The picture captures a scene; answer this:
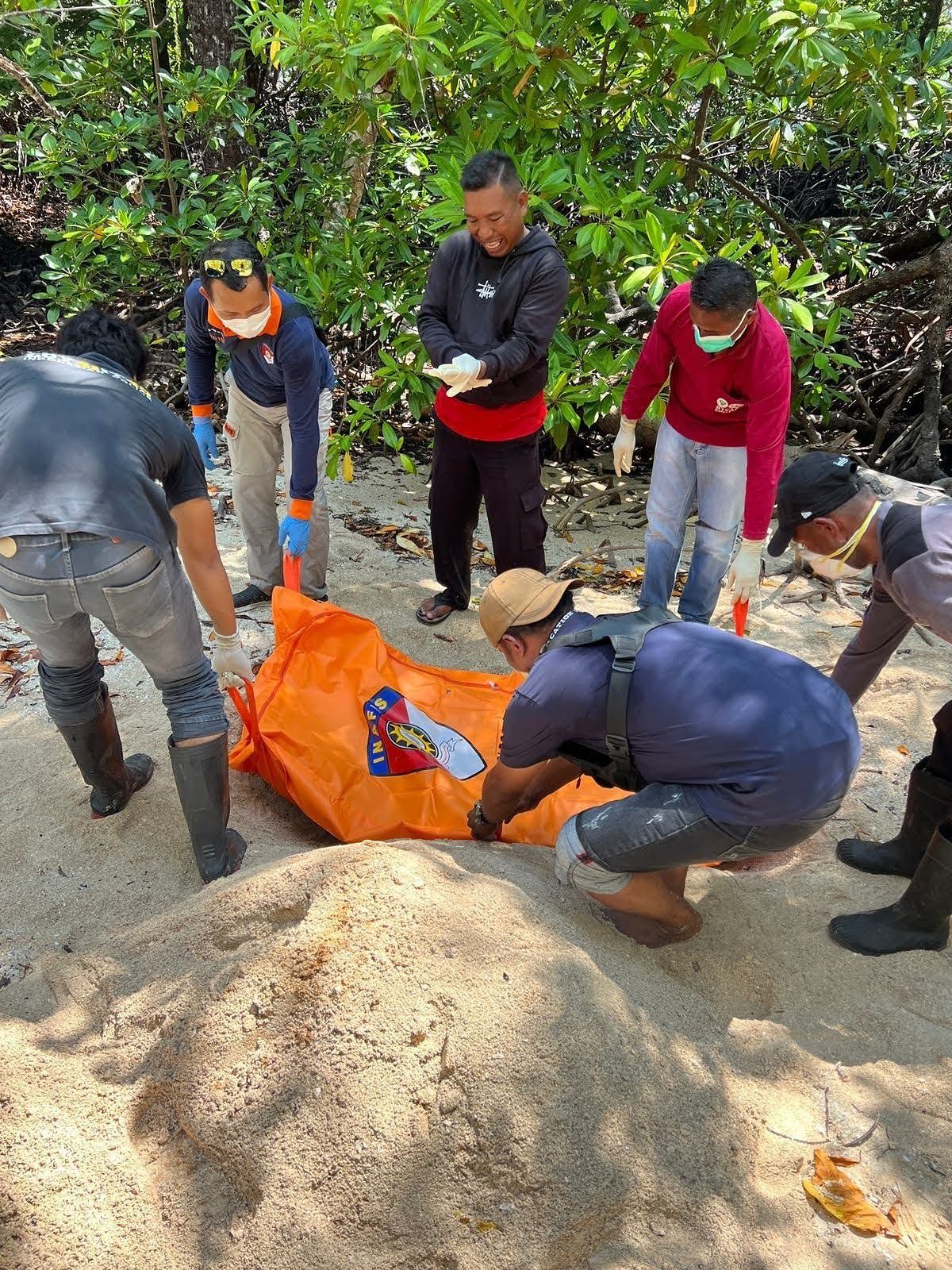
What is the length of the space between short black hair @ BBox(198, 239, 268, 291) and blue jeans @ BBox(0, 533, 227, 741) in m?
1.18

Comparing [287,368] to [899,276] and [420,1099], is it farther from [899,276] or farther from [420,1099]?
[899,276]

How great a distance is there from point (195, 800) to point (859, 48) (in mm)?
3821

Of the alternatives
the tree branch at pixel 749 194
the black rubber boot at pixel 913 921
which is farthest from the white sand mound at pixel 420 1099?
the tree branch at pixel 749 194

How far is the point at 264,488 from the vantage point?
3723 millimetres

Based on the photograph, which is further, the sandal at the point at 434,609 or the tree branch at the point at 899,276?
the tree branch at the point at 899,276

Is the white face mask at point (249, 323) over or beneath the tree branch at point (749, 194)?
beneath

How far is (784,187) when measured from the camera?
7.08 meters

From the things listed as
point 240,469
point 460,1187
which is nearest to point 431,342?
point 240,469

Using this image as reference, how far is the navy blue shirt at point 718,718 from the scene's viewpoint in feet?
6.21

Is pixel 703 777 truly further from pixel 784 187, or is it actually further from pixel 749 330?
pixel 784 187

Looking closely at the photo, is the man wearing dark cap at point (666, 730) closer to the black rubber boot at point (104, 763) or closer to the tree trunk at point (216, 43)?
the black rubber boot at point (104, 763)

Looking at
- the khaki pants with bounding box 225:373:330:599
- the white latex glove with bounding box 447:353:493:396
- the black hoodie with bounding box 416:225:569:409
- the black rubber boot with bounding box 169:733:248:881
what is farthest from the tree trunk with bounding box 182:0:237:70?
→ the black rubber boot with bounding box 169:733:248:881

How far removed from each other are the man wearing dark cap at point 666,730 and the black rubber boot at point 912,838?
59cm

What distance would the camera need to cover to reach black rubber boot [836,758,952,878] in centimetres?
242
